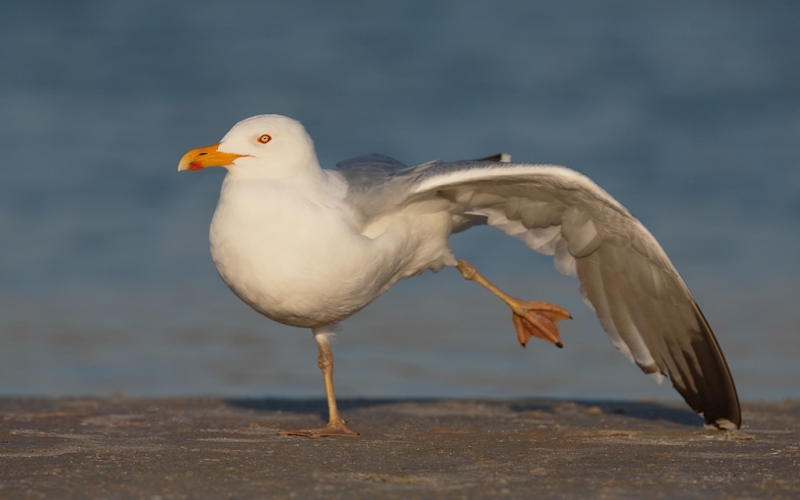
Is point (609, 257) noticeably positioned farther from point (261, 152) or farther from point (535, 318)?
point (261, 152)

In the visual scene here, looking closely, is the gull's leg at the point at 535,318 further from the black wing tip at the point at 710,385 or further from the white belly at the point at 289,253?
the white belly at the point at 289,253

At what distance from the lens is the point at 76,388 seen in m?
9.13

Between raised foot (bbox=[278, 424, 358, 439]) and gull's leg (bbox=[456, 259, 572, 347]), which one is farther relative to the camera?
gull's leg (bbox=[456, 259, 572, 347])

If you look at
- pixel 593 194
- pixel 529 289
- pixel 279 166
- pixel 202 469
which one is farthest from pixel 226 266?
pixel 529 289

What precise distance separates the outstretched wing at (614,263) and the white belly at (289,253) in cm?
58

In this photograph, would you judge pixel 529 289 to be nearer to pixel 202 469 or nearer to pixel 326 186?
pixel 326 186

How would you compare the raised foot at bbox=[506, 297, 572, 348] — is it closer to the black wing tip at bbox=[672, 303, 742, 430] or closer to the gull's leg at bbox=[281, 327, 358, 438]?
the black wing tip at bbox=[672, 303, 742, 430]

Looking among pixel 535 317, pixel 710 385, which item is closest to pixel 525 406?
pixel 535 317

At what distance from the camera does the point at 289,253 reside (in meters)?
5.59

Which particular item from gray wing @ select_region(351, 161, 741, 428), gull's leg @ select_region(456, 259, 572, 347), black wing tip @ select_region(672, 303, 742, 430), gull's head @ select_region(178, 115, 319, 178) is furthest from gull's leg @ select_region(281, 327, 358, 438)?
black wing tip @ select_region(672, 303, 742, 430)

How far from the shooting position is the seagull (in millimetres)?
5672

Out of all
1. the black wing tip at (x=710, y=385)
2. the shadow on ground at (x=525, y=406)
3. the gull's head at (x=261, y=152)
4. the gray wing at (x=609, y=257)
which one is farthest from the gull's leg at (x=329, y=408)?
the black wing tip at (x=710, y=385)

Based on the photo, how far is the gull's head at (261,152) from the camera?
598cm

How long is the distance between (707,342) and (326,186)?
2.62 metres
